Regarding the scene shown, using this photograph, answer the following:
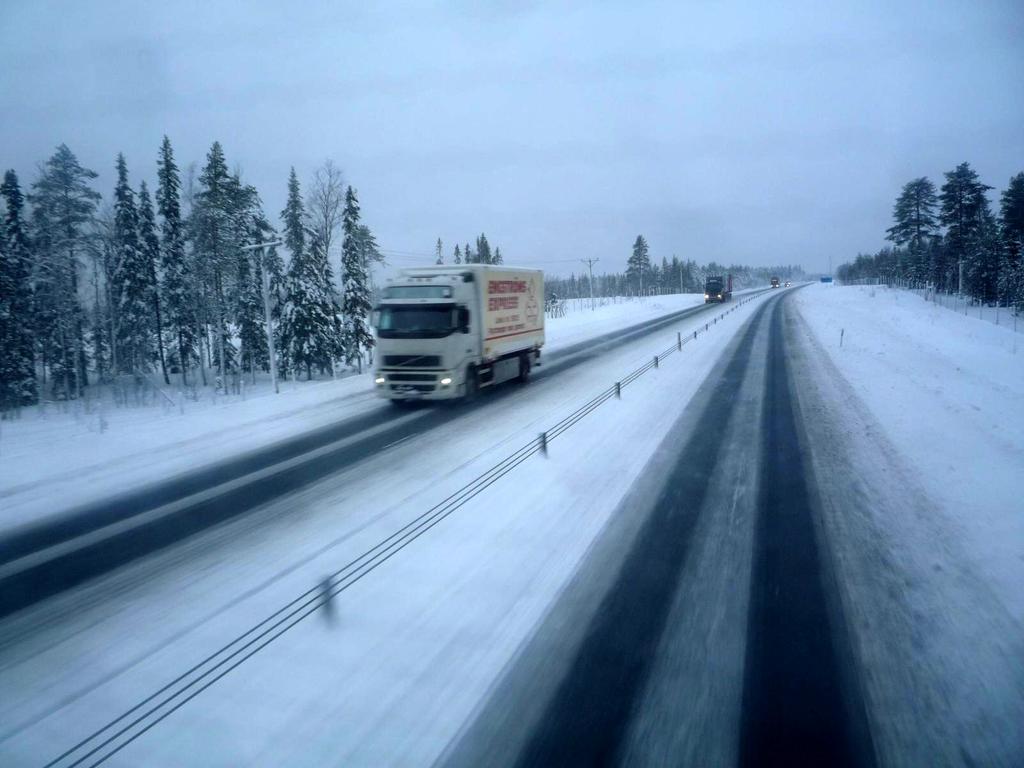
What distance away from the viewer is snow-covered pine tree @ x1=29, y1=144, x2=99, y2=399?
32875 millimetres

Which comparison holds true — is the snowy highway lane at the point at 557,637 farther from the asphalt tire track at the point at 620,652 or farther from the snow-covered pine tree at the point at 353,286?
the snow-covered pine tree at the point at 353,286

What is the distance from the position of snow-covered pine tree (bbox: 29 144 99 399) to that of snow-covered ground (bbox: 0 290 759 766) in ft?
105

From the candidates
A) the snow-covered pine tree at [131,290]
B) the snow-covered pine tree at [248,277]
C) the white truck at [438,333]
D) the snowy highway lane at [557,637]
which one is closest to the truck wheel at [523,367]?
the white truck at [438,333]

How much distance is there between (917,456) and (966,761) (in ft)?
28.9

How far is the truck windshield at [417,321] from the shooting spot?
1720cm

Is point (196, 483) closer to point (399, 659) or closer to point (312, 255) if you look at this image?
point (399, 659)

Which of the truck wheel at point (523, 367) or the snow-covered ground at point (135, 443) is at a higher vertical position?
the truck wheel at point (523, 367)

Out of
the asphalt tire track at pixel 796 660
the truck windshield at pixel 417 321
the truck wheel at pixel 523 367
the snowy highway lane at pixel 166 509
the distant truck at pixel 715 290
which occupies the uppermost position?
the distant truck at pixel 715 290

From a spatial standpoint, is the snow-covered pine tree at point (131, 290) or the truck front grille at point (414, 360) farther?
the snow-covered pine tree at point (131, 290)

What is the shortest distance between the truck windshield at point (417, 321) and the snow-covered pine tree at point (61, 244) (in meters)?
25.1

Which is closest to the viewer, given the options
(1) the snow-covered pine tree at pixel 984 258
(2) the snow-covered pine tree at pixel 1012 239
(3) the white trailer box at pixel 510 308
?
(3) the white trailer box at pixel 510 308

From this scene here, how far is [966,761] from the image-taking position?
4016mm

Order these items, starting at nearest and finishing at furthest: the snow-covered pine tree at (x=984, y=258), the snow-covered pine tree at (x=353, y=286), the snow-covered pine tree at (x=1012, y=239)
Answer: the snow-covered pine tree at (x=353, y=286)
the snow-covered pine tree at (x=1012, y=239)
the snow-covered pine tree at (x=984, y=258)

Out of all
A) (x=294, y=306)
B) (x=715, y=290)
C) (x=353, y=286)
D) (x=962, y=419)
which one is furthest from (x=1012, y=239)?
(x=294, y=306)
